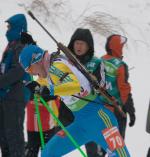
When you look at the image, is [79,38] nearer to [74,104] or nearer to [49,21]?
[74,104]

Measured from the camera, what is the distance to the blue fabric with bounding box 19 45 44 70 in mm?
4043

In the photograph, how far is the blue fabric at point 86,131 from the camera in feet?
13.6

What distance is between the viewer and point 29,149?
206 inches

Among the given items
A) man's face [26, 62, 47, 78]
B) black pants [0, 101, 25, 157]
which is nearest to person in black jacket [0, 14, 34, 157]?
black pants [0, 101, 25, 157]

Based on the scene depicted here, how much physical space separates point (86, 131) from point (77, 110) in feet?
0.68

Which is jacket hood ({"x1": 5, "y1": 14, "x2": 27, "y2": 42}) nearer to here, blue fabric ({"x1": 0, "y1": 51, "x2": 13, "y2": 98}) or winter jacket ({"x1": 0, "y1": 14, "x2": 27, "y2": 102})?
winter jacket ({"x1": 0, "y1": 14, "x2": 27, "y2": 102})

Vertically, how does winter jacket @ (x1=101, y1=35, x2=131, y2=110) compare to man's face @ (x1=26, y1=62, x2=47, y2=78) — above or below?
below

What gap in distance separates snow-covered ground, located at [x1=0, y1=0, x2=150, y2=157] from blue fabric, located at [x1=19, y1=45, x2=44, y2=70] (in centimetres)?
201

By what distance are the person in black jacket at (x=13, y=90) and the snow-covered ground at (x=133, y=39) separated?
1.28 meters

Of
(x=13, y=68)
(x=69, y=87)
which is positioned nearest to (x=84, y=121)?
(x=69, y=87)

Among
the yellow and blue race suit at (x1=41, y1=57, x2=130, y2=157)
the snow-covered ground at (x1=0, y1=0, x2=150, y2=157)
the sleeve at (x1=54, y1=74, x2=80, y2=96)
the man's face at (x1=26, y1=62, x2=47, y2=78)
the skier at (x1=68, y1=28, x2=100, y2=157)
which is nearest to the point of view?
the sleeve at (x1=54, y1=74, x2=80, y2=96)

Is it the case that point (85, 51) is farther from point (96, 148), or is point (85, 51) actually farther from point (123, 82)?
point (96, 148)

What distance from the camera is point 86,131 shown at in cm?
420

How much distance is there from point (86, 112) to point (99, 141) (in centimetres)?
28
